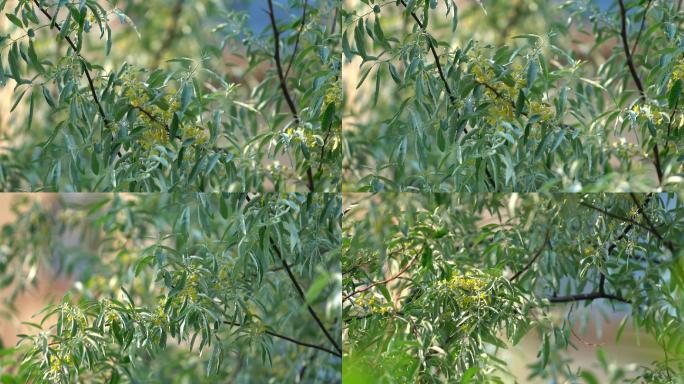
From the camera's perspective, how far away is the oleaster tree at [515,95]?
2426 mm

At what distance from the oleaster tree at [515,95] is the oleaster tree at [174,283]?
1.07 ft

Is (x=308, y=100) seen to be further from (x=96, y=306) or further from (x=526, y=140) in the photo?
(x=96, y=306)

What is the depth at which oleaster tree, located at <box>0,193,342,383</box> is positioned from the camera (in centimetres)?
243

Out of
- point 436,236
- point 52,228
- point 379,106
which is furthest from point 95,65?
point 436,236

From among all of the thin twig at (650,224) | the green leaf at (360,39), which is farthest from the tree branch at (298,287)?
the thin twig at (650,224)

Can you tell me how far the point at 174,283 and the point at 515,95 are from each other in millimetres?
1182

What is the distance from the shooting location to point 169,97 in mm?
2455

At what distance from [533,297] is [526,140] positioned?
0.48 m

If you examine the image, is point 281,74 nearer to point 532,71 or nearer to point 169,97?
point 169,97

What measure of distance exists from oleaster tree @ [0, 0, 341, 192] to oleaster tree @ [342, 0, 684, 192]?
14 centimetres

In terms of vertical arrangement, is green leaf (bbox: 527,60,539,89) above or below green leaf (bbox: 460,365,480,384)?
above

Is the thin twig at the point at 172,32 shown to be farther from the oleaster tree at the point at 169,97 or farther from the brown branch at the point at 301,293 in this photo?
the brown branch at the point at 301,293

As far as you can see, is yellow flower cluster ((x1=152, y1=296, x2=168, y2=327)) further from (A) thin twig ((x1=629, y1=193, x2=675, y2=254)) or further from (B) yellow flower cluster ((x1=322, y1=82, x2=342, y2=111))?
(A) thin twig ((x1=629, y1=193, x2=675, y2=254))

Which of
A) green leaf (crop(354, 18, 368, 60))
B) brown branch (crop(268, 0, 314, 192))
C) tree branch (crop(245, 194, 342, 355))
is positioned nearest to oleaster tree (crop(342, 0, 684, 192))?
green leaf (crop(354, 18, 368, 60))
